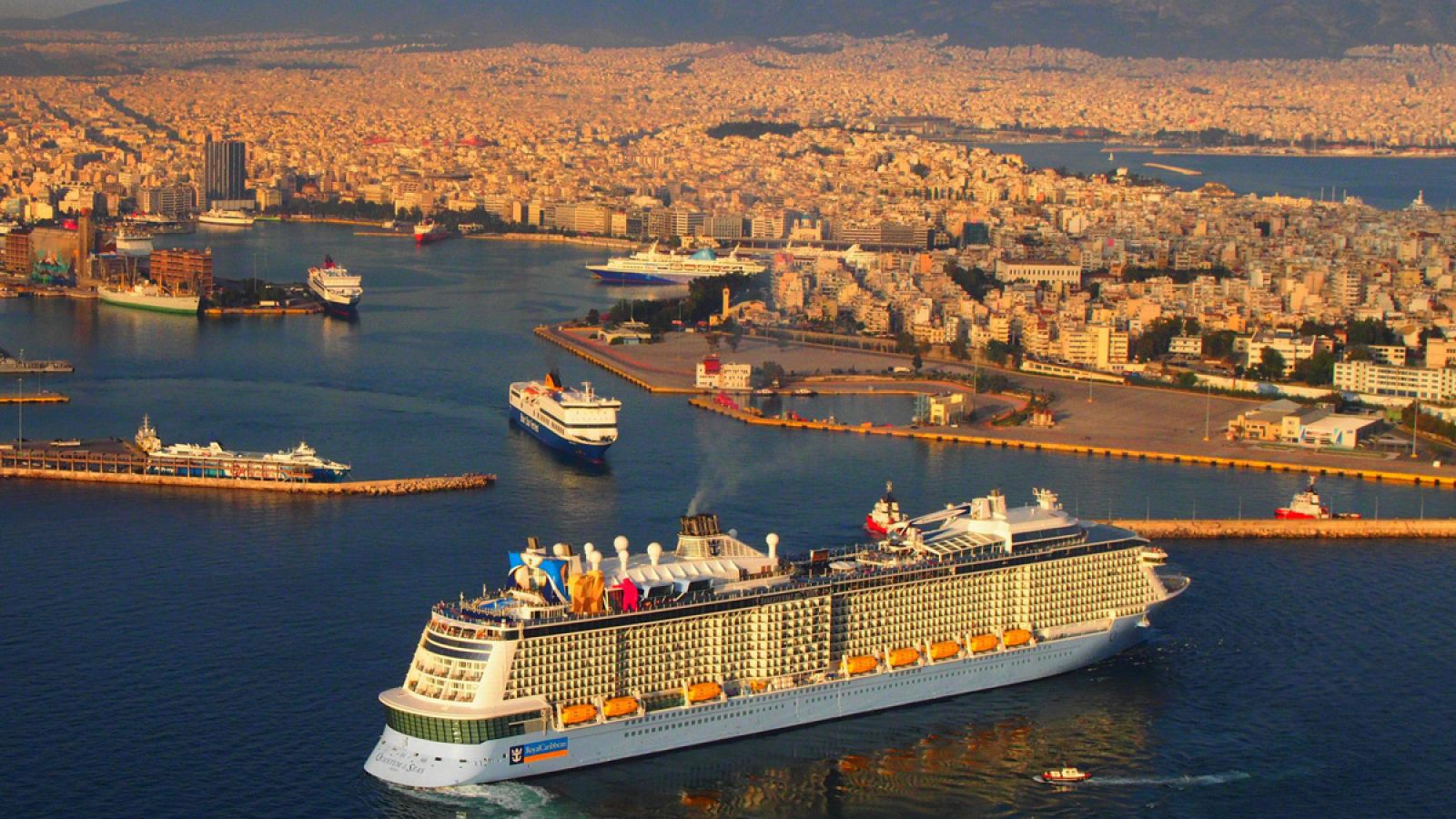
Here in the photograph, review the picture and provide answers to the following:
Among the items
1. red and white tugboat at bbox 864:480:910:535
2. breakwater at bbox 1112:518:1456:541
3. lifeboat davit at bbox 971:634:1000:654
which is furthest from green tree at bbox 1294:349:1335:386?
lifeboat davit at bbox 971:634:1000:654

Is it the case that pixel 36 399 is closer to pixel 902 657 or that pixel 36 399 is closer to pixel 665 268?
pixel 902 657

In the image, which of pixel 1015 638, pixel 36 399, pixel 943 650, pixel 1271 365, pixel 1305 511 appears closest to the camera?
pixel 943 650

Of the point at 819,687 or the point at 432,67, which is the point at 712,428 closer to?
the point at 819,687

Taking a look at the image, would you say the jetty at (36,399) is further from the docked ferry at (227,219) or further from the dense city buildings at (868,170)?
the docked ferry at (227,219)

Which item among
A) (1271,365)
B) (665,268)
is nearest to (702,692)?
(1271,365)

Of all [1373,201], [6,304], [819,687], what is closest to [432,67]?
[1373,201]

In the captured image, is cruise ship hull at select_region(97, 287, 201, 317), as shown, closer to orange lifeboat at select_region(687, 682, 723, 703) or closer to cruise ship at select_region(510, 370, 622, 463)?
cruise ship at select_region(510, 370, 622, 463)

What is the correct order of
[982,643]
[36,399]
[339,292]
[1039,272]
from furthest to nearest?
[1039,272], [339,292], [36,399], [982,643]

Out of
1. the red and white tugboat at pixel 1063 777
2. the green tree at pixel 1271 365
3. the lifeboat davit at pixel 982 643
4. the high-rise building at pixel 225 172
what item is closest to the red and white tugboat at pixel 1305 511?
the lifeboat davit at pixel 982 643
